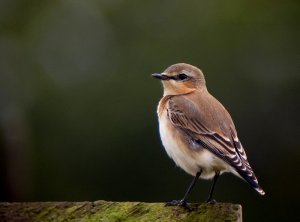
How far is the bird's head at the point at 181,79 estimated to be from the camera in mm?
9836

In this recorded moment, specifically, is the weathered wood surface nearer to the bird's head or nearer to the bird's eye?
the bird's head

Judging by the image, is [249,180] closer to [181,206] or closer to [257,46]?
[181,206]

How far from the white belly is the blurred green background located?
66.6 inches

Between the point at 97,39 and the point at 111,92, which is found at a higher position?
the point at 97,39

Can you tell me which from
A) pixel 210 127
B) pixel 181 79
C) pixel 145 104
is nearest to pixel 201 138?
pixel 210 127

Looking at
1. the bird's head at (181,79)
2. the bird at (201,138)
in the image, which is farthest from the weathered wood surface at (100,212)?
the bird's head at (181,79)

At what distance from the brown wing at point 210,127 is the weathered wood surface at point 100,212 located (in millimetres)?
1890

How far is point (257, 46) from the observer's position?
42.3 feet

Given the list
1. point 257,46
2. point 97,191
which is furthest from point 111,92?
point 257,46

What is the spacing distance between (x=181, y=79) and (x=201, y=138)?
5.38 ft

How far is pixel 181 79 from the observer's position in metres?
9.92

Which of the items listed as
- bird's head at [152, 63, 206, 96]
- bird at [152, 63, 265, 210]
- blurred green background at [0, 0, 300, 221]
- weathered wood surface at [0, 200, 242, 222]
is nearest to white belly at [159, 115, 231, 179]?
bird at [152, 63, 265, 210]

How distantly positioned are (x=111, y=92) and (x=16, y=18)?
4178mm

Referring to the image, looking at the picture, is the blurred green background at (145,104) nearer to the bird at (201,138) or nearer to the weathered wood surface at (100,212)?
the bird at (201,138)
